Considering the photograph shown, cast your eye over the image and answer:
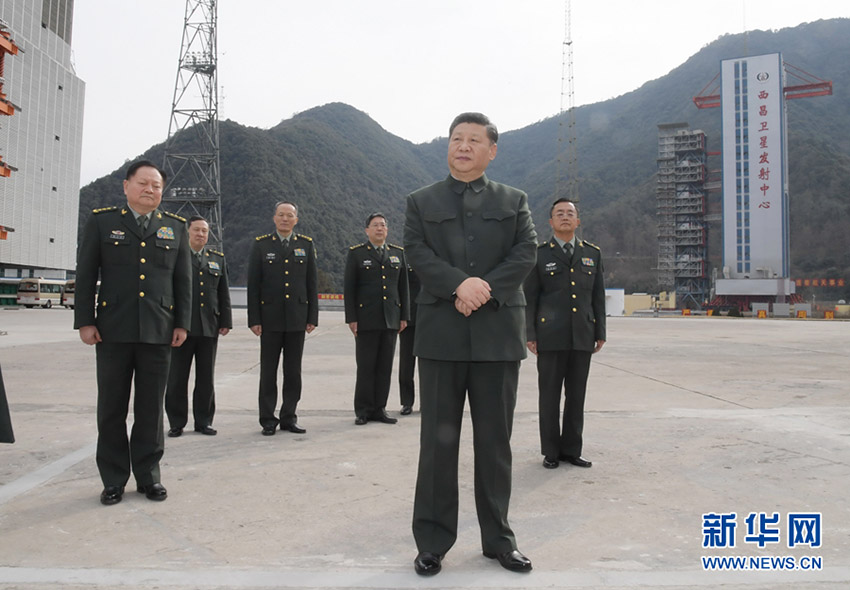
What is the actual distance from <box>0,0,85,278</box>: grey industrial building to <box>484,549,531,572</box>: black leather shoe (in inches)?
1833

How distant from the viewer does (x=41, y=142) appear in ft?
146

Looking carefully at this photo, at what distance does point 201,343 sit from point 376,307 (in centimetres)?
158

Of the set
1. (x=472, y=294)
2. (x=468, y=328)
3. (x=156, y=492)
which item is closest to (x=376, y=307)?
(x=156, y=492)

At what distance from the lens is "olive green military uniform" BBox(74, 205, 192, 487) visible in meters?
3.41

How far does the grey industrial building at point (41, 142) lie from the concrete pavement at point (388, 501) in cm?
4342

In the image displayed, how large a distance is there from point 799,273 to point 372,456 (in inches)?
3575

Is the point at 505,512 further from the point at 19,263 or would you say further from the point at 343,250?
the point at 343,250

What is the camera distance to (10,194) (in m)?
41.3

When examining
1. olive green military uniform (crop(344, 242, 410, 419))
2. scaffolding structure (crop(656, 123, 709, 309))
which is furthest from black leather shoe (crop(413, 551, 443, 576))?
scaffolding structure (crop(656, 123, 709, 309))

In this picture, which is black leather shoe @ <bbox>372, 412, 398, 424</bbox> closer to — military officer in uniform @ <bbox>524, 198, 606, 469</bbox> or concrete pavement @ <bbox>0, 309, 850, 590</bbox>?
concrete pavement @ <bbox>0, 309, 850, 590</bbox>

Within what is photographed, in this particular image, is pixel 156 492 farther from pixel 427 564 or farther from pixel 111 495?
pixel 427 564

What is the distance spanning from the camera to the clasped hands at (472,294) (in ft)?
8.18

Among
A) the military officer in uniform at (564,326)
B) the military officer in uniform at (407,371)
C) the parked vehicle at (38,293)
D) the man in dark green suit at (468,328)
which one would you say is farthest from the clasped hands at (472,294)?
the parked vehicle at (38,293)

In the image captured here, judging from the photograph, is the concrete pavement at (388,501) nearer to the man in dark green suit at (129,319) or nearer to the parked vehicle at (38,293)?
the man in dark green suit at (129,319)
